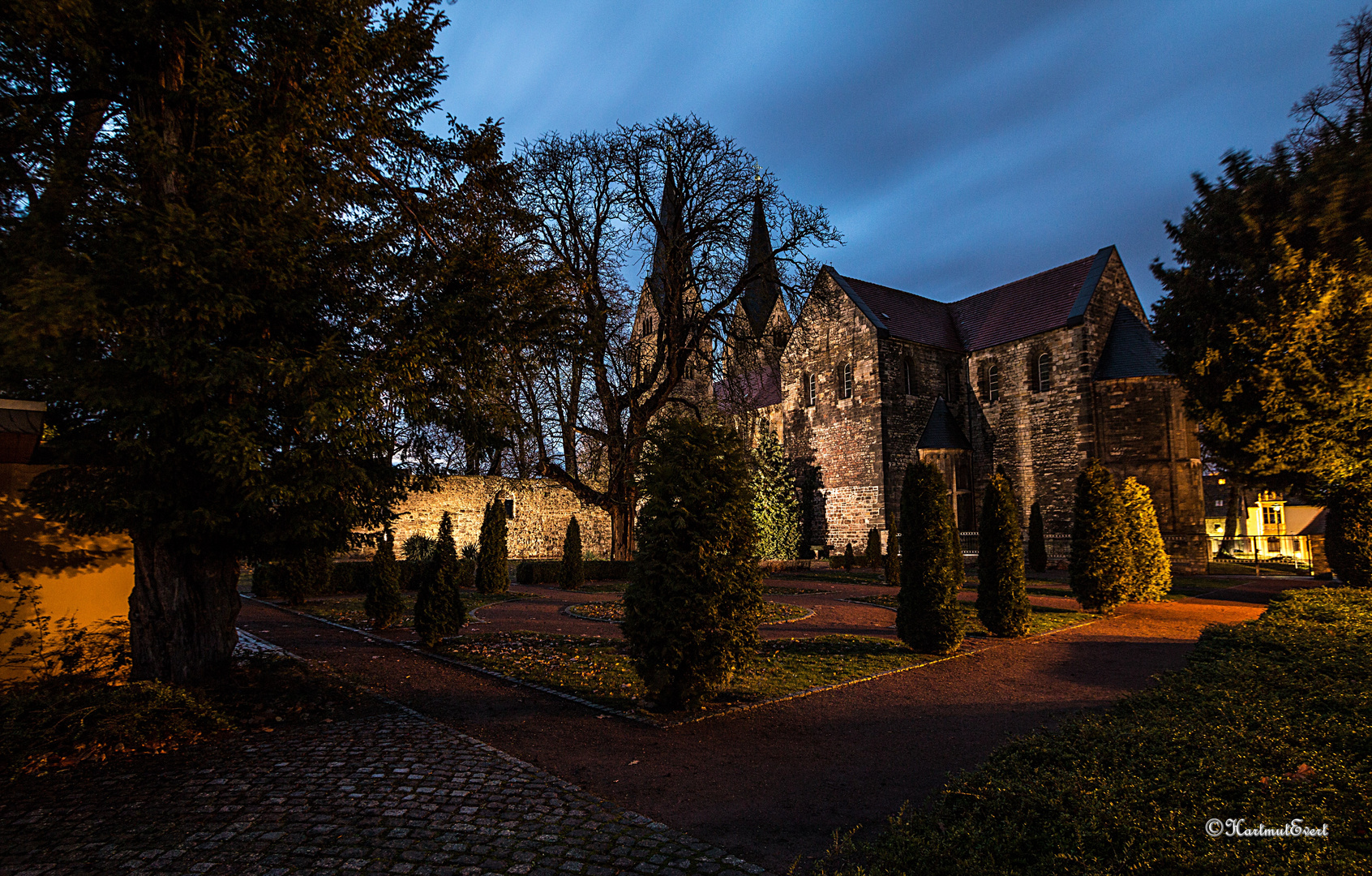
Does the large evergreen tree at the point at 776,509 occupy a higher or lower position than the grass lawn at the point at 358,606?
higher

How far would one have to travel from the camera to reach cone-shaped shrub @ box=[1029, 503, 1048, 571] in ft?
75.2

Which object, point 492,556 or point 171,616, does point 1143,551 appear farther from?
point 171,616

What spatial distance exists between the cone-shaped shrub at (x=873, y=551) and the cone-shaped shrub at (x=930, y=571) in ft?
53.2

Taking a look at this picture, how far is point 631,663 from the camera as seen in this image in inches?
299

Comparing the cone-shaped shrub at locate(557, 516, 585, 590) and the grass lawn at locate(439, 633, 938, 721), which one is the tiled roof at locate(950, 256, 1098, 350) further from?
the grass lawn at locate(439, 633, 938, 721)

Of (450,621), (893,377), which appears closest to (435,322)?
(450,621)

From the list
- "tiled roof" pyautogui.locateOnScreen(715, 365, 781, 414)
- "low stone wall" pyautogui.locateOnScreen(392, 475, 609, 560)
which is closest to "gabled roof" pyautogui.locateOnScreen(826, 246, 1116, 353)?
"tiled roof" pyautogui.locateOnScreen(715, 365, 781, 414)

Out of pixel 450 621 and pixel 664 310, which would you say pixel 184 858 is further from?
pixel 664 310

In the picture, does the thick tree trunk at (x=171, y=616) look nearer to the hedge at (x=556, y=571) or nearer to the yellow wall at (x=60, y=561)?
the yellow wall at (x=60, y=561)

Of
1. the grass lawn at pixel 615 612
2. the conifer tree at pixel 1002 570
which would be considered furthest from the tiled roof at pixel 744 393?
the conifer tree at pixel 1002 570

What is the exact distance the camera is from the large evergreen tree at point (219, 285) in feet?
→ 16.2

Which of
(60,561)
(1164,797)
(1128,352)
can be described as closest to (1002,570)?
(1164,797)

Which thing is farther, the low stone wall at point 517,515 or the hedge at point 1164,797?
the low stone wall at point 517,515

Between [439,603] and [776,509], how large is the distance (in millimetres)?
18767
